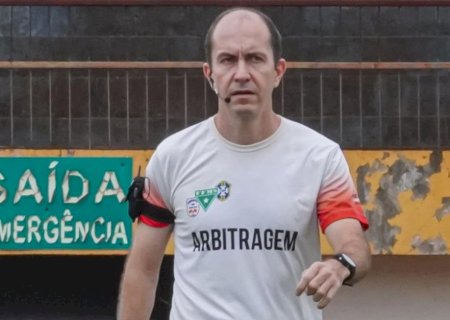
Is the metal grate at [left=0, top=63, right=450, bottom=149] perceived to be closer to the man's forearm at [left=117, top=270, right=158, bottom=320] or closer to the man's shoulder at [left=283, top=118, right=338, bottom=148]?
the man's forearm at [left=117, top=270, right=158, bottom=320]

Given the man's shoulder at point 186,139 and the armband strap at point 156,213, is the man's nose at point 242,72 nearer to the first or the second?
the man's shoulder at point 186,139

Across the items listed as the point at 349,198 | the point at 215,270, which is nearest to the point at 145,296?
the point at 215,270

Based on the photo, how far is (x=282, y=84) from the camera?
33.4 feet

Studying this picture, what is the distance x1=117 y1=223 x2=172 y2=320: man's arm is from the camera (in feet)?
14.1

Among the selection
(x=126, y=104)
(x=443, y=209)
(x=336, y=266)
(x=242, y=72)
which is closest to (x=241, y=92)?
(x=242, y=72)

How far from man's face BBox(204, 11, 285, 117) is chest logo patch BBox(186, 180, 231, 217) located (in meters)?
0.25

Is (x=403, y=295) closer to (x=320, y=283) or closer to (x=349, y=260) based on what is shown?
(x=349, y=260)

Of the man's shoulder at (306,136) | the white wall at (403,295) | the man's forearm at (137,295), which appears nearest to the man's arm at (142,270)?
the man's forearm at (137,295)

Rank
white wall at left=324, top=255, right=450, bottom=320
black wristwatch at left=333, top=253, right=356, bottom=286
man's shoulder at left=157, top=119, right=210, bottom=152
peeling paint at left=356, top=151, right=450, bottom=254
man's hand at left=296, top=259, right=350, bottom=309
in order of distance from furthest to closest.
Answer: white wall at left=324, top=255, right=450, bottom=320
peeling paint at left=356, top=151, right=450, bottom=254
man's shoulder at left=157, top=119, right=210, bottom=152
black wristwatch at left=333, top=253, right=356, bottom=286
man's hand at left=296, top=259, right=350, bottom=309

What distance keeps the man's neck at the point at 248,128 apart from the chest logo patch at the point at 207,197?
0.50 feet

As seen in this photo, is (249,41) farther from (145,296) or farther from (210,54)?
(145,296)

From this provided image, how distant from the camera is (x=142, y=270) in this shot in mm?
4320

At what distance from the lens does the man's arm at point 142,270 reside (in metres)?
4.31

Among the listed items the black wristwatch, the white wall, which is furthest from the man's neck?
the white wall
